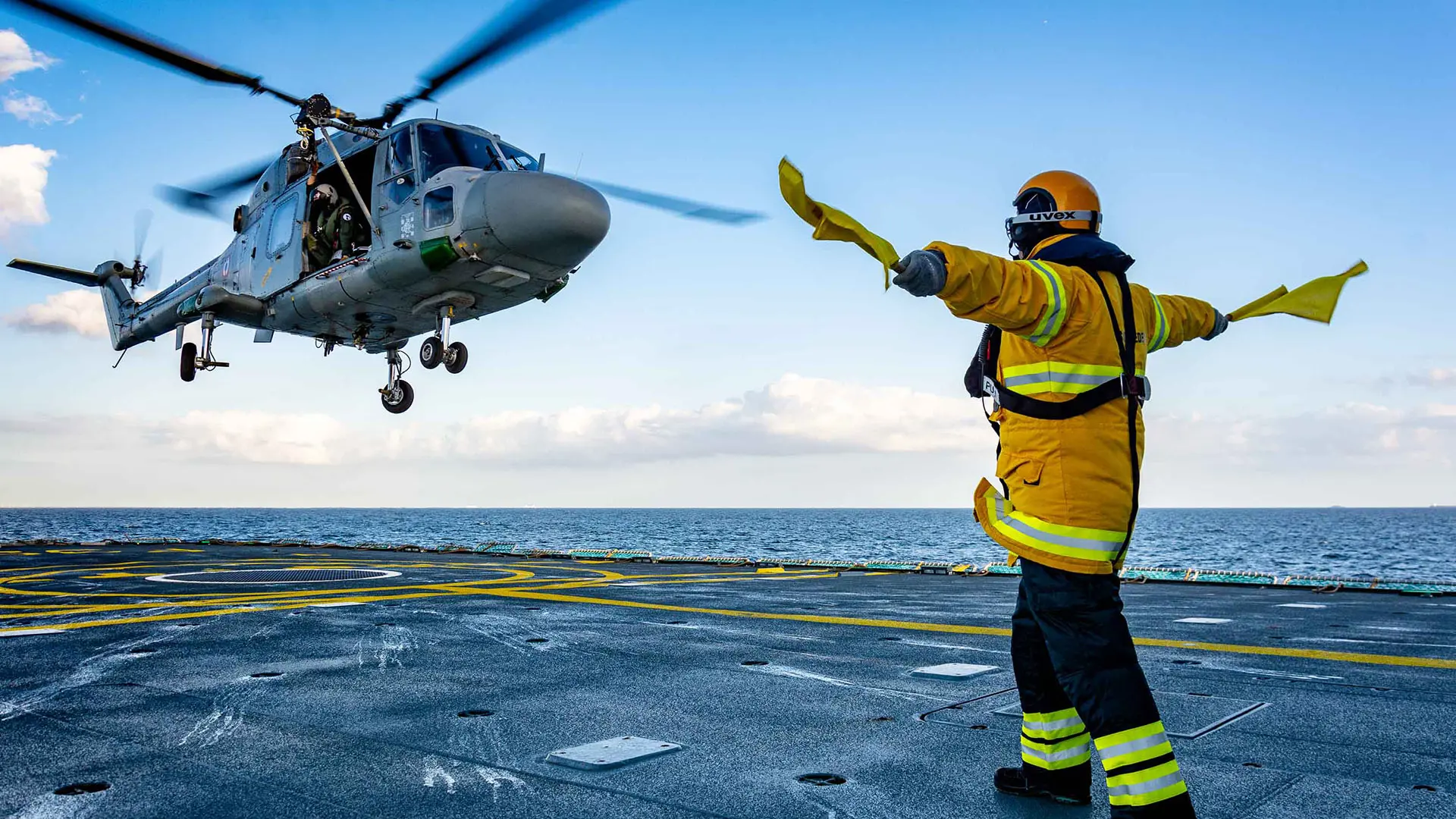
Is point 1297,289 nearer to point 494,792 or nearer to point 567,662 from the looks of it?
point 494,792

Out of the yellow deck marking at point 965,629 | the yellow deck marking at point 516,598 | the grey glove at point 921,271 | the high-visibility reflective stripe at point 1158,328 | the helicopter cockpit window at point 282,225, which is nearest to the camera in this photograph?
the grey glove at point 921,271

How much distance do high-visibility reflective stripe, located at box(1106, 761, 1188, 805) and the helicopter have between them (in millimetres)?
9254

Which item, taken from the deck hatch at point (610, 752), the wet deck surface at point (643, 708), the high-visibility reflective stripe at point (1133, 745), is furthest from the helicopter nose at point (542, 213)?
the high-visibility reflective stripe at point (1133, 745)

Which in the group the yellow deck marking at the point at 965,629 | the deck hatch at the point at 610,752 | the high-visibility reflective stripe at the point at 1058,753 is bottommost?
the yellow deck marking at the point at 965,629

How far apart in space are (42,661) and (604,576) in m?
9.58

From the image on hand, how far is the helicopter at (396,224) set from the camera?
12641 millimetres

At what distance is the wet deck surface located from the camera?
10.8ft

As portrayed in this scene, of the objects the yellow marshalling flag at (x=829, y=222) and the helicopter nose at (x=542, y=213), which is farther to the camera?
the helicopter nose at (x=542, y=213)

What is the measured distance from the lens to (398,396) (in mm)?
17688

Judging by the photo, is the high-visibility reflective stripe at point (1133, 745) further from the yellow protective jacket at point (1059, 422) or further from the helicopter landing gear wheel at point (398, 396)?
the helicopter landing gear wheel at point (398, 396)

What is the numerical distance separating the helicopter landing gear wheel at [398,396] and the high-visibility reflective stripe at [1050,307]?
16.1 meters

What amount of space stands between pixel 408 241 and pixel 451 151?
160 cm

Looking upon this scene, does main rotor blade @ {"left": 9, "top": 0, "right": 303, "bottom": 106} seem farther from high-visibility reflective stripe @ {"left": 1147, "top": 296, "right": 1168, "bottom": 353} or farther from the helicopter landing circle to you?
high-visibility reflective stripe @ {"left": 1147, "top": 296, "right": 1168, "bottom": 353}

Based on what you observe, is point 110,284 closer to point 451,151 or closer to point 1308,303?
point 451,151
